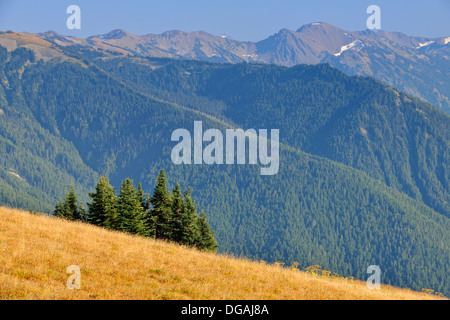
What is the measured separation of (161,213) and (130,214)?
15.7 feet

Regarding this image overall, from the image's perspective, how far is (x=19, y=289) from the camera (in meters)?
20.4

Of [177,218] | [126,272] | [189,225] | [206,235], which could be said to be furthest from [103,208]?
[126,272]

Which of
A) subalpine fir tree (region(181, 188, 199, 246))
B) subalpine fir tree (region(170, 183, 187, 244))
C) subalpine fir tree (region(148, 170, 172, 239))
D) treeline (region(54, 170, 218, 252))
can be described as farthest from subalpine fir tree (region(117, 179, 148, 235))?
subalpine fir tree (region(181, 188, 199, 246))

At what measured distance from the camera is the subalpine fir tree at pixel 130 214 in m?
47.8

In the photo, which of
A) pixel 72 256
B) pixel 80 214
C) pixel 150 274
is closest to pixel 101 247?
pixel 72 256

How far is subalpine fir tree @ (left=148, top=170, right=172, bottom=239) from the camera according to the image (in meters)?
51.6

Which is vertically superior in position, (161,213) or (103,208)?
(103,208)

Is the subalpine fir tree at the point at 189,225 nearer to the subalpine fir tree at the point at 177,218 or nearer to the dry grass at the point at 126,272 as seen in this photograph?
the subalpine fir tree at the point at 177,218

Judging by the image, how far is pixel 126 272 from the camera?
25219mm

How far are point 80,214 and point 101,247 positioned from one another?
30.7 meters

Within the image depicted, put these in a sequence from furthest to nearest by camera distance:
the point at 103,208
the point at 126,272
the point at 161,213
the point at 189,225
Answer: the point at 161,213, the point at 189,225, the point at 103,208, the point at 126,272

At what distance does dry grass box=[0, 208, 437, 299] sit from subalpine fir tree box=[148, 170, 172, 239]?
16852 mm

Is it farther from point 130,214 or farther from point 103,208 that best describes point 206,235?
point 103,208

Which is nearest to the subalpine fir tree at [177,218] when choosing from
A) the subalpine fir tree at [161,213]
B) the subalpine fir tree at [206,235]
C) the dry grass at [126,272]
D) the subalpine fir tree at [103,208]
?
the subalpine fir tree at [161,213]
